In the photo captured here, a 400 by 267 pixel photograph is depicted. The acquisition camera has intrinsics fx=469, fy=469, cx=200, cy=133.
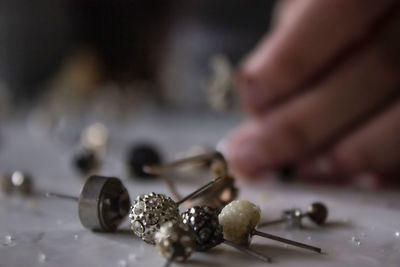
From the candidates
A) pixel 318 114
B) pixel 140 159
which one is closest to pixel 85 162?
pixel 140 159

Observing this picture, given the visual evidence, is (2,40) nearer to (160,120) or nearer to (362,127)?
(160,120)

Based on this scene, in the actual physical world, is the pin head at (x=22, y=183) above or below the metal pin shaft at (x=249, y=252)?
above

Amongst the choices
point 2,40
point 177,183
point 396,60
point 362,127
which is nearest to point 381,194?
point 362,127

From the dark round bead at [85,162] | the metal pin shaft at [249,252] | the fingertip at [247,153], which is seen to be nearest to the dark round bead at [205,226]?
the metal pin shaft at [249,252]

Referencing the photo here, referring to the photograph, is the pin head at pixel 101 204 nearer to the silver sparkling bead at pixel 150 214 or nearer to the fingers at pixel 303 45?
the silver sparkling bead at pixel 150 214

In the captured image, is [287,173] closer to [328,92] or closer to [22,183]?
[328,92]
